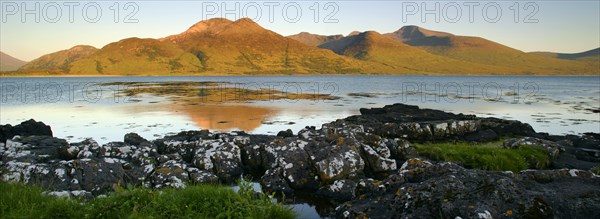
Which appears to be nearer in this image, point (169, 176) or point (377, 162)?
point (169, 176)

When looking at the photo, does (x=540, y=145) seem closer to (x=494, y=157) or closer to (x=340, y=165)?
→ (x=494, y=157)

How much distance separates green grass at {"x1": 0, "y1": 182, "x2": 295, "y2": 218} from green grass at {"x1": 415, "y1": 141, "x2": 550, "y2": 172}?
1131cm

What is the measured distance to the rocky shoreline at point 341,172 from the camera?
316 inches

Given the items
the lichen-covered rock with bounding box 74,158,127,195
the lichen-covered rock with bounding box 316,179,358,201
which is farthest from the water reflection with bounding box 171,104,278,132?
the lichen-covered rock with bounding box 316,179,358,201

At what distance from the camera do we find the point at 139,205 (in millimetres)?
8492

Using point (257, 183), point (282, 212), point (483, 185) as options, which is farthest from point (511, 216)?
point (257, 183)

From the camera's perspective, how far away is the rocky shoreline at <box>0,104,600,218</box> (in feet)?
26.3

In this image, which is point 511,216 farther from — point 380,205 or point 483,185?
point 380,205

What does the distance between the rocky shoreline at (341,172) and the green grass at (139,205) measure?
1103 millimetres

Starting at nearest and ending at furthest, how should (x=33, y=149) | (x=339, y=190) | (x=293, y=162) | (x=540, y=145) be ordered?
(x=339, y=190) < (x=293, y=162) < (x=33, y=149) < (x=540, y=145)

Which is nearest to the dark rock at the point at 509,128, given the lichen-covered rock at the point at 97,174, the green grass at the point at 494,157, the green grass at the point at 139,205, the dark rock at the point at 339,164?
the green grass at the point at 494,157

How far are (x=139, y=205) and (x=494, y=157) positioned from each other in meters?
15.4

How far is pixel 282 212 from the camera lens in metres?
9.30

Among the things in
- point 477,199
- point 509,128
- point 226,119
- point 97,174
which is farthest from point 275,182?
point 226,119
